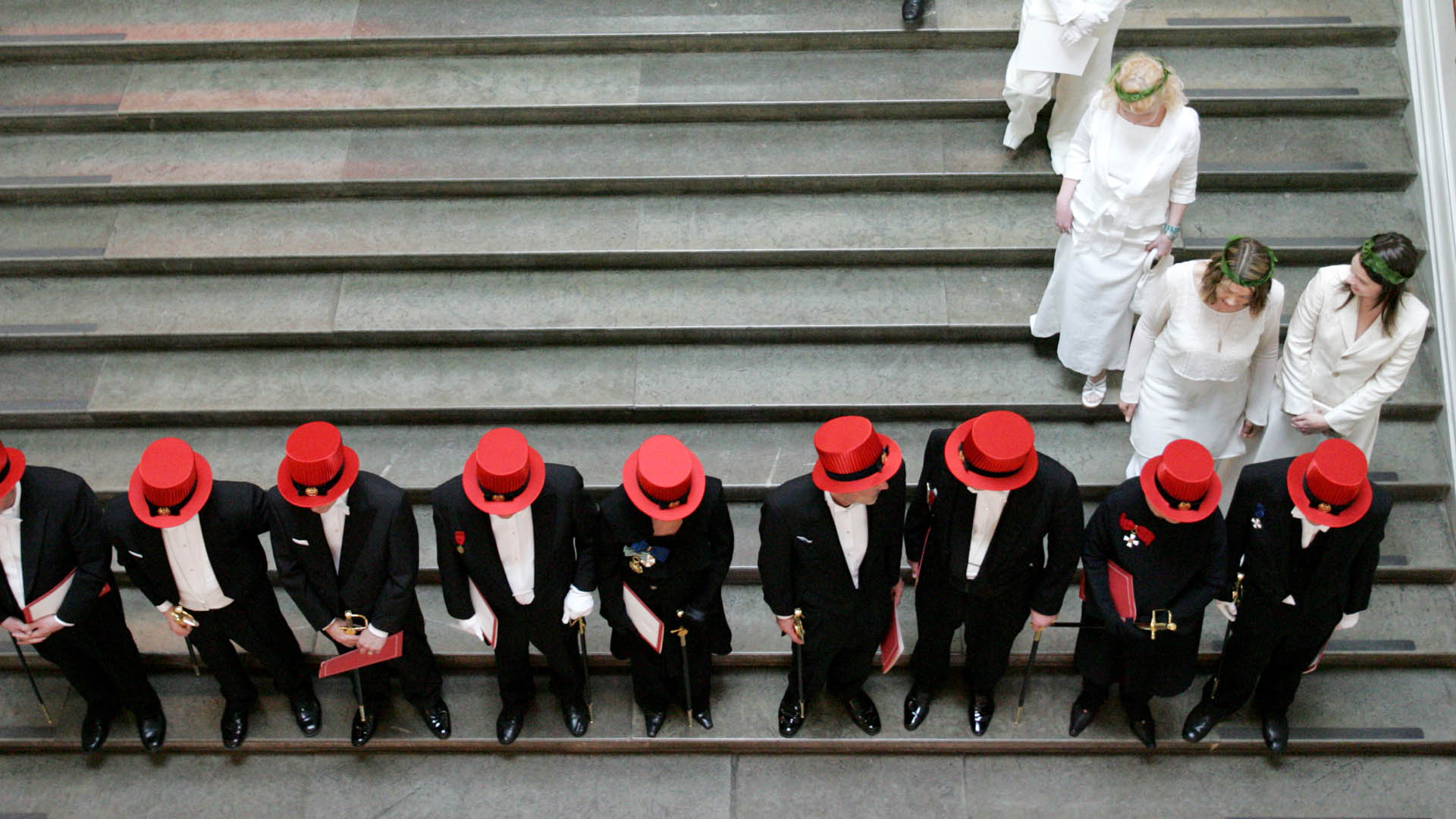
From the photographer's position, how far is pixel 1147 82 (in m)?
5.04

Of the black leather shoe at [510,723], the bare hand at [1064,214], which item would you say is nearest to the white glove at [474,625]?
the black leather shoe at [510,723]

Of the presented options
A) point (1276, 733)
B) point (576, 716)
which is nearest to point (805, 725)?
point (576, 716)

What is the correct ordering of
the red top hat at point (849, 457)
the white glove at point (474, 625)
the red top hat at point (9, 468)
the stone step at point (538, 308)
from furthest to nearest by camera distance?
the stone step at point (538, 308) → the white glove at point (474, 625) → the red top hat at point (9, 468) → the red top hat at point (849, 457)

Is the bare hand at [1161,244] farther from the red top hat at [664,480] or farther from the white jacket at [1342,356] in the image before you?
the red top hat at [664,480]

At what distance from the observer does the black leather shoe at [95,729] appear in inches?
222

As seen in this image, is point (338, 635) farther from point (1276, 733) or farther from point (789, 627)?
point (1276, 733)

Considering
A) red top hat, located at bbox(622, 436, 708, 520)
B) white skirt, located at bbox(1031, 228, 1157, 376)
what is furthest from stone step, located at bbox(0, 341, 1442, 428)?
red top hat, located at bbox(622, 436, 708, 520)

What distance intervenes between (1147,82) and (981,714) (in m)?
2.79

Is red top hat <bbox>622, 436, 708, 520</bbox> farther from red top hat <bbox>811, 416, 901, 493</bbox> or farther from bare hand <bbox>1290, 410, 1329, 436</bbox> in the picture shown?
bare hand <bbox>1290, 410, 1329, 436</bbox>

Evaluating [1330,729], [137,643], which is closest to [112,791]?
[137,643]

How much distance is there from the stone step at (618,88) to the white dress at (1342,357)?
6.31 ft

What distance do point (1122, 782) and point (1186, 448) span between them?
181 centimetres

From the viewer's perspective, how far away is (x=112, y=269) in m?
6.67

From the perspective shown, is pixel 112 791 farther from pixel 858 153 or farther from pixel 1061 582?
pixel 858 153
